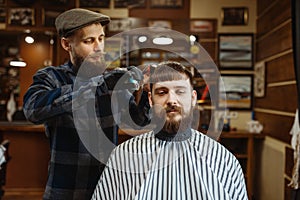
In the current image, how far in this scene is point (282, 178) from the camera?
10.3 ft

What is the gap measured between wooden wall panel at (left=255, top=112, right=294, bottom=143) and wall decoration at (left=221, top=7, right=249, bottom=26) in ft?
3.80

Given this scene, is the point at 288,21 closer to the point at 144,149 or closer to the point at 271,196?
the point at 271,196

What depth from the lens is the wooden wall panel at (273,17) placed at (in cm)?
314

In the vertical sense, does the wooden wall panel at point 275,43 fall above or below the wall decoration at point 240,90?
above

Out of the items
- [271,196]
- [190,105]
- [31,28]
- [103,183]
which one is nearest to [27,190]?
[31,28]

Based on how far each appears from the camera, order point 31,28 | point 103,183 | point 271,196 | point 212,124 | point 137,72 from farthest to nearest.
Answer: point 31,28 < point 271,196 < point 212,124 < point 103,183 < point 137,72

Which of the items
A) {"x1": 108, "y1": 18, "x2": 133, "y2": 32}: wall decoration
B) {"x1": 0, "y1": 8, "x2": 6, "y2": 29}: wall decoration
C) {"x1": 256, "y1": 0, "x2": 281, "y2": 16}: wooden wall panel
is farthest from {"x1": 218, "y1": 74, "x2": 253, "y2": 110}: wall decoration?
{"x1": 0, "y1": 8, "x2": 6, "y2": 29}: wall decoration

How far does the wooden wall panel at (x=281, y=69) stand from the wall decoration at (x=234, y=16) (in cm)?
81

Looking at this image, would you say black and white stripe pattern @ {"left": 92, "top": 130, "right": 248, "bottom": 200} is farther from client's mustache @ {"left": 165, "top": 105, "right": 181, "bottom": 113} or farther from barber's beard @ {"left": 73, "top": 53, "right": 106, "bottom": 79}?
barber's beard @ {"left": 73, "top": 53, "right": 106, "bottom": 79}

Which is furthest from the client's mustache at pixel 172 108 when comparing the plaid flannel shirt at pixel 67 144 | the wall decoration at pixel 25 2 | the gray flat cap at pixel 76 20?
the wall decoration at pixel 25 2

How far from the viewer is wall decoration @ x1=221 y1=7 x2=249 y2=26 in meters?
4.35

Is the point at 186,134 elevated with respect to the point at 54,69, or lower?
lower

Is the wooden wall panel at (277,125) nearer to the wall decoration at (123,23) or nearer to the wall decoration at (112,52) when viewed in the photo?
the wall decoration at (123,23)

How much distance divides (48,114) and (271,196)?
2.79 meters
